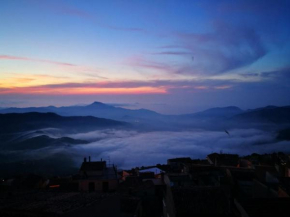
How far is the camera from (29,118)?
6147 inches

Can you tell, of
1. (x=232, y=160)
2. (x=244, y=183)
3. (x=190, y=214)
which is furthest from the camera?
(x=232, y=160)

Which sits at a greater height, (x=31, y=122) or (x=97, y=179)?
(x=31, y=122)

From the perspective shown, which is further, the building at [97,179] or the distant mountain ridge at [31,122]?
the distant mountain ridge at [31,122]

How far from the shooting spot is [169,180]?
16.6 m

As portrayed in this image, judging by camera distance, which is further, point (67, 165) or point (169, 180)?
point (67, 165)

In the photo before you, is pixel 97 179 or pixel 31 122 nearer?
pixel 97 179

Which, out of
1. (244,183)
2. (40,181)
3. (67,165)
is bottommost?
(67,165)

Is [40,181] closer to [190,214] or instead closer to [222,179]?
[222,179]

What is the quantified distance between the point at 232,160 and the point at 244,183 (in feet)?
48.4

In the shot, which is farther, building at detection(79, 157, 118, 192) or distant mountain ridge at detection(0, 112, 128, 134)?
distant mountain ridge at detection(0, 112, 128, 134)

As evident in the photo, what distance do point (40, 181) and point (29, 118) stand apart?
138 meters

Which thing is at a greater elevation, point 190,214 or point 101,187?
point 190,214

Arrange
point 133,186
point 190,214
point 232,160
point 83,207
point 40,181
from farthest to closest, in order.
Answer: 1. point 232,160
2. point 40,181
3. point 133,186
4. point 190,214
5. point 83,207

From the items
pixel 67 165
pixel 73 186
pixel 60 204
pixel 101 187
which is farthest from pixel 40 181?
pixel 67 165
